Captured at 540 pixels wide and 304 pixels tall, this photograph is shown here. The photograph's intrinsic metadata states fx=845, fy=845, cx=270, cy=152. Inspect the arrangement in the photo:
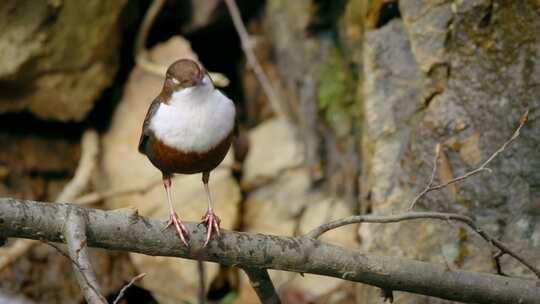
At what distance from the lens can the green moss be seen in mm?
5629

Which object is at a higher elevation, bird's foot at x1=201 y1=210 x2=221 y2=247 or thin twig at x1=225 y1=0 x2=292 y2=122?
thin twig at x1=225 y1=0 x2=292 y2=122

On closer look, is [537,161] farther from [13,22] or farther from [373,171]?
[13,22]

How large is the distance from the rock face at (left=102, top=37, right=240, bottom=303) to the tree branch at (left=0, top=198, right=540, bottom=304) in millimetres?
2497

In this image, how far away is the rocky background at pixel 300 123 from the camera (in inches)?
159

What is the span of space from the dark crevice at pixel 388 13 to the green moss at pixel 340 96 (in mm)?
998

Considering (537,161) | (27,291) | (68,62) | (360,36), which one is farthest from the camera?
(68,62)

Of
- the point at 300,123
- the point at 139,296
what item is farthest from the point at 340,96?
the point at 139,296

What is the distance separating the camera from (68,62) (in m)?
5.98

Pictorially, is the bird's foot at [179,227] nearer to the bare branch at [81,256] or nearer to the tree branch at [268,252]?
the tree branch at [268,252]

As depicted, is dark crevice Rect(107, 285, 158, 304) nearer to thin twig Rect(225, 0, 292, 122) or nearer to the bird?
the bird

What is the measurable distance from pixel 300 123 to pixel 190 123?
8.89 ft

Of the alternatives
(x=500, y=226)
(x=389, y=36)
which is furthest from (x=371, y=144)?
(x=500, y=226)

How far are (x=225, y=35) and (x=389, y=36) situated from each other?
2.41 metres

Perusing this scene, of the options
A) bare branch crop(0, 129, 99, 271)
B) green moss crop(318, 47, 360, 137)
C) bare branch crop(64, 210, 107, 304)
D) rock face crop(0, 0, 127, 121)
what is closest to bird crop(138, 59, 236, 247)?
bare branch crop(64, 210, 107, 304)
